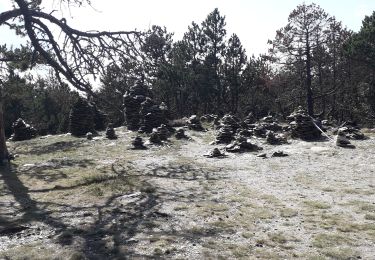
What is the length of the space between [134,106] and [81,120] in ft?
13.2

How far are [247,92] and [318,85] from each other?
397 inches

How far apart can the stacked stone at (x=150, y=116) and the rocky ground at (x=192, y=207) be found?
8242 millimetres

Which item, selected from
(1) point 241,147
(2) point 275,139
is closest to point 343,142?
(2) point 275,139

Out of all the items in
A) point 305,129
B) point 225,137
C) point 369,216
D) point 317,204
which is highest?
point 305,129

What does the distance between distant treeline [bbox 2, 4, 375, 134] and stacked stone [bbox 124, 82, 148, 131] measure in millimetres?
2823

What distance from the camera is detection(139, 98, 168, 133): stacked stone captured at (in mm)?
27047

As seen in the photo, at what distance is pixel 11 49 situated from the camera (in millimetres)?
22047

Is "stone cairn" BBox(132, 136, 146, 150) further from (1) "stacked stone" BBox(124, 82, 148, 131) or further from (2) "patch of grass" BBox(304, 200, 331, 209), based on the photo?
(2) "patch of grass" BBox(304, 200, 331, 209)

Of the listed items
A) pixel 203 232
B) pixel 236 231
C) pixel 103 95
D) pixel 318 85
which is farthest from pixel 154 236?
pixel 318 85

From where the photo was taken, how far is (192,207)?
1010 cm

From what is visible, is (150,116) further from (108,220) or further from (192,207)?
(108,220)

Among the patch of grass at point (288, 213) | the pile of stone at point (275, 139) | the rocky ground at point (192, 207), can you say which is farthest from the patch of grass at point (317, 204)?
the pile of stone at point (275, 139)

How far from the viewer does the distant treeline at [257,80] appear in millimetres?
33125

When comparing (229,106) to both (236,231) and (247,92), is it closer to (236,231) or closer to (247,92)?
(247,92)
